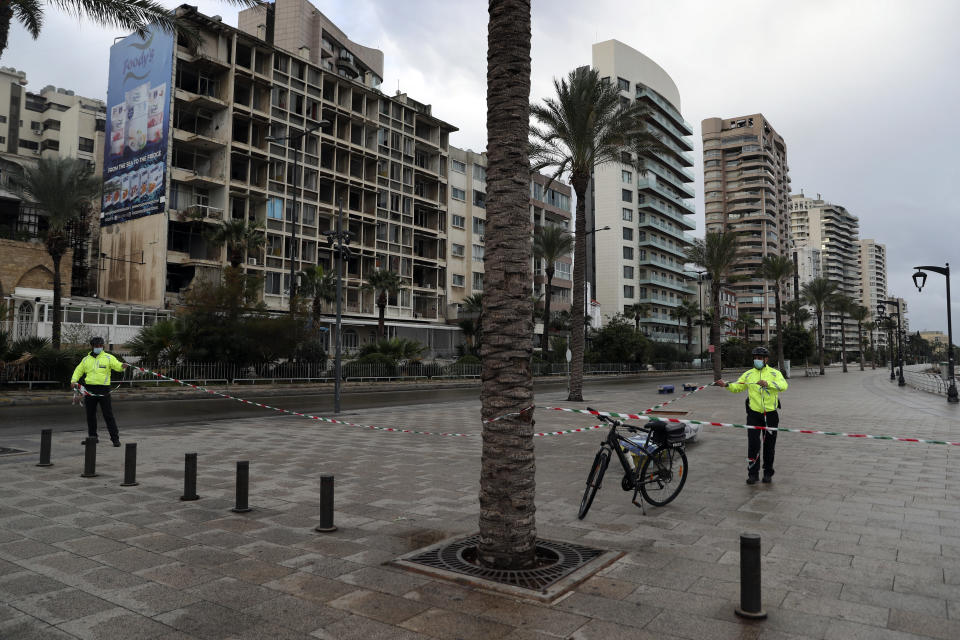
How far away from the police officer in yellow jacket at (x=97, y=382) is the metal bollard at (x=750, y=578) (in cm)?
1032

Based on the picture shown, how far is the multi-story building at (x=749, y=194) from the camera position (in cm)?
11969

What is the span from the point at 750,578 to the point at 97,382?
1080 centimetres

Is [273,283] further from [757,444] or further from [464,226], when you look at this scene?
[757,444]

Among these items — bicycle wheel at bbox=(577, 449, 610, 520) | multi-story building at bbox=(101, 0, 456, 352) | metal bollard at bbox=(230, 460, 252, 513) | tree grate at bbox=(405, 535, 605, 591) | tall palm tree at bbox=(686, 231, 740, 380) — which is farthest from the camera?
multi-story building at bbox=(101, 0, 456, 352)

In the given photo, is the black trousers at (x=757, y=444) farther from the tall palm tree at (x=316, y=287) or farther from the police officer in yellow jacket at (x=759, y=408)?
the tall palm tree at (x=316, y=287)

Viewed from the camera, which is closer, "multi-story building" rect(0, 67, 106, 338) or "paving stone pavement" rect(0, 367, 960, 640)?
"paving stone pavement" rect(0, 367, 960, 640)

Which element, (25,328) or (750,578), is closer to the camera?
(750,578)

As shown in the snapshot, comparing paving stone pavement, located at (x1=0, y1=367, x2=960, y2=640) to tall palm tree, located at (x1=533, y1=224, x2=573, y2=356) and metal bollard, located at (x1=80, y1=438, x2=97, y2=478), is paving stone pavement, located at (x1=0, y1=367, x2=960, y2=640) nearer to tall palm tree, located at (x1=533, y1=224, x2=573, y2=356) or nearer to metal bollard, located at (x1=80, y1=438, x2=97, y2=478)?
metal bollard, located at (x1=80, y1=438, x2=97, y2=478)

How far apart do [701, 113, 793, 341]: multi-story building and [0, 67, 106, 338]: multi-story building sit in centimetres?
10478

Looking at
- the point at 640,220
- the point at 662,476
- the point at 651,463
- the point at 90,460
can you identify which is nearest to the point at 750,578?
the point at 651,463

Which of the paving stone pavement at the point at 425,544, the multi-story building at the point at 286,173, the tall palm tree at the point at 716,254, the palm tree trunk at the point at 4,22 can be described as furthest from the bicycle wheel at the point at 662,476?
the tall palm tree at the point at 716,254

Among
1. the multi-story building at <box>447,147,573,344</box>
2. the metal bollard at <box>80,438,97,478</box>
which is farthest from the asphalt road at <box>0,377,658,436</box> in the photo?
the multi-story building at <box>447,147,573,344</box>

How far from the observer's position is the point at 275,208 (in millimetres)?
46156

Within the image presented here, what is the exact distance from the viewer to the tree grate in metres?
4.47
